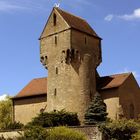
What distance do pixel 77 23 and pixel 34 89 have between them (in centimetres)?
1214

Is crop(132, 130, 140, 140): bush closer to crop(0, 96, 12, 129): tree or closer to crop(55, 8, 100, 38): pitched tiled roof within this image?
crop(55, 8, 100, 38): pitched tiled roof

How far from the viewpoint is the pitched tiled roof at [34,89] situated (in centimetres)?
6950

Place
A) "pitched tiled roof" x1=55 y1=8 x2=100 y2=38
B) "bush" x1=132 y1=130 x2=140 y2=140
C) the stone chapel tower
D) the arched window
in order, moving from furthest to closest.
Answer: "pitched tiled roof" x1=55 y1=8 x2=100 y2=38 < the arched window < the stone chapel tower < "bush" x1=132 y1=130 x2=140 y2=140

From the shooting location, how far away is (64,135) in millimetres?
48000

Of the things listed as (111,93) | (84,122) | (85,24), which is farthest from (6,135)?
(85,24)

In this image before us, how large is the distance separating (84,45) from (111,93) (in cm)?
791

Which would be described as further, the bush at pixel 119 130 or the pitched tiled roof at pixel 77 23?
the pitched tiled roof at pixel 77 23

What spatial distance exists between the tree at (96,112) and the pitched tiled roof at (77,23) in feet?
34.3

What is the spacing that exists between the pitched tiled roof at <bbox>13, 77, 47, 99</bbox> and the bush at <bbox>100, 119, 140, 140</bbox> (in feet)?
60.7

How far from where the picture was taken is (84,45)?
64.9m

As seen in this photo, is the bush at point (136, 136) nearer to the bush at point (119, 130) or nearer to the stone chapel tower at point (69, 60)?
the bush at point (119, 130)

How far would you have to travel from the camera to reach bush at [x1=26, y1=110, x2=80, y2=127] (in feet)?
189

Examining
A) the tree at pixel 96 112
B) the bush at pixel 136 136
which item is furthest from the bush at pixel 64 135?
the tree at pixel 96 112

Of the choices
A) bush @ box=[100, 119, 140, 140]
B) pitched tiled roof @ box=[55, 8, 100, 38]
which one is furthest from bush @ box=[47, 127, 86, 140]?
pitched tiled roof @ box=[55, 8, 100, 38]
